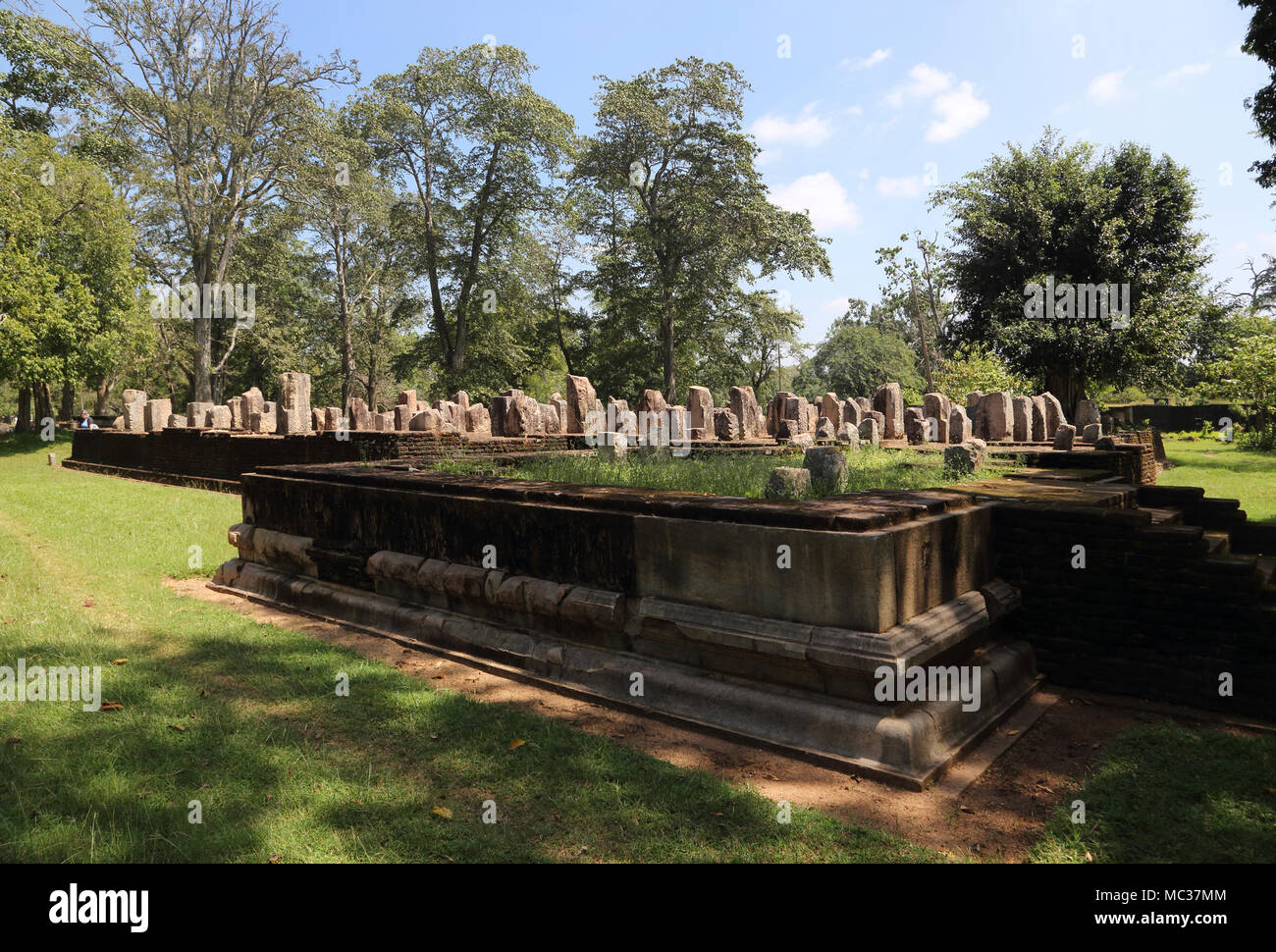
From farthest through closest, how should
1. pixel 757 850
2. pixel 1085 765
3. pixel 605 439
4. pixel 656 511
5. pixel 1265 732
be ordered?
1. pixel 605 439
2. pixel 656 511
3. pixel 1265 732
4. pixel 1085 765
5. pixel 757 850

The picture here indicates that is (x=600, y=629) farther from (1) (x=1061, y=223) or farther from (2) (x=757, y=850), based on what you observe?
(1) (x=1061, y=223)

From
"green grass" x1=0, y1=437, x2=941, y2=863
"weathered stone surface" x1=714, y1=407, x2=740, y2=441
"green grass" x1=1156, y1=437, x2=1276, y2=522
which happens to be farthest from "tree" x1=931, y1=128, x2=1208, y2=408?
"green grass" x1=0, y1=437, x2=941, y2=863

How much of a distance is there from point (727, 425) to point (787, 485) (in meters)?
6.73

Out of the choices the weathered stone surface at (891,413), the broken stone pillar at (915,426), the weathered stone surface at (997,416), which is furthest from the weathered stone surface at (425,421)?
the weathered stone surface at (997,416)

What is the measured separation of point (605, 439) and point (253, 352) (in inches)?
1079

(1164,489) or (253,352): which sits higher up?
(253,352)

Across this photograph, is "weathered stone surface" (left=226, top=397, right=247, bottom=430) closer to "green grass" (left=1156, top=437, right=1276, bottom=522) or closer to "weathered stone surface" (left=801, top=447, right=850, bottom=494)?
"weathered stone surface" (left=801, top=447, right=850, bottom=494)

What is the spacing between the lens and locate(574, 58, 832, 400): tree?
80.3 feet

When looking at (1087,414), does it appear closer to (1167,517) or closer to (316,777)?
(1167,517)

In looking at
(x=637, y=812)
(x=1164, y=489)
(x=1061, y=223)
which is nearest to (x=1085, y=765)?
(x=637, y=812)

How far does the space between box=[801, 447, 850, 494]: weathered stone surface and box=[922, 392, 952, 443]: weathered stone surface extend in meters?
6.53

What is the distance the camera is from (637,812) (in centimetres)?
279

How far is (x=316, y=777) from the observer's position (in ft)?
9.84

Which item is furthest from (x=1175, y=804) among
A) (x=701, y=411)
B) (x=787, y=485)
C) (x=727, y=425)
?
(x=701, y=411)
